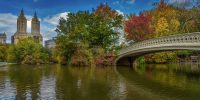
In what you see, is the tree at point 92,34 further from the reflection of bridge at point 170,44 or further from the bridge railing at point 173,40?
the bridge railing at point 173,40

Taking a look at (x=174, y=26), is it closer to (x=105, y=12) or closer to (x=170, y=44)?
(x=105, y=12)

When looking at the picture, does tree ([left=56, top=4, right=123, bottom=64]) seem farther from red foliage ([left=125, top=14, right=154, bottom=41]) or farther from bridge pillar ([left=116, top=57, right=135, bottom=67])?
bridge pillar ([left=116, top=57, right=135, bottom=67])

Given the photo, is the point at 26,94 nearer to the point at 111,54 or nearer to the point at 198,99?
the point at 198,99

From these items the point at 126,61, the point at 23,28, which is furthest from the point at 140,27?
the point at 23,28

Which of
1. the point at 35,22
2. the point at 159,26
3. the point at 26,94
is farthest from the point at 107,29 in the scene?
the point at 35,22

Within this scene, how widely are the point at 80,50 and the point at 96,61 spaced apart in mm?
3765

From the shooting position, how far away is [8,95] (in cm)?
1482

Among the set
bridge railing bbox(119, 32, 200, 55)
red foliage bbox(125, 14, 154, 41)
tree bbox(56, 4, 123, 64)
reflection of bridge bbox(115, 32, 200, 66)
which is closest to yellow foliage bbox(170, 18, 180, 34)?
red foliage bbox(125, 14, 154, 41)

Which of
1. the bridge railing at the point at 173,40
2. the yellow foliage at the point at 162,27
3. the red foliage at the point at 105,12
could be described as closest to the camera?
the bridge railing at the point at 173,40

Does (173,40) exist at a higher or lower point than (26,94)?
higher

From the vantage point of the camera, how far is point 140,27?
51.7 metres

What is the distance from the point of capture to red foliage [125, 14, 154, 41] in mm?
51406

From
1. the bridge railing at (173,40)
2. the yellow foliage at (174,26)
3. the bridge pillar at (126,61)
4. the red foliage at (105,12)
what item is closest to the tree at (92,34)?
the red foliage at (105,12)

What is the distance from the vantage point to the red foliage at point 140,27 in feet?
169
